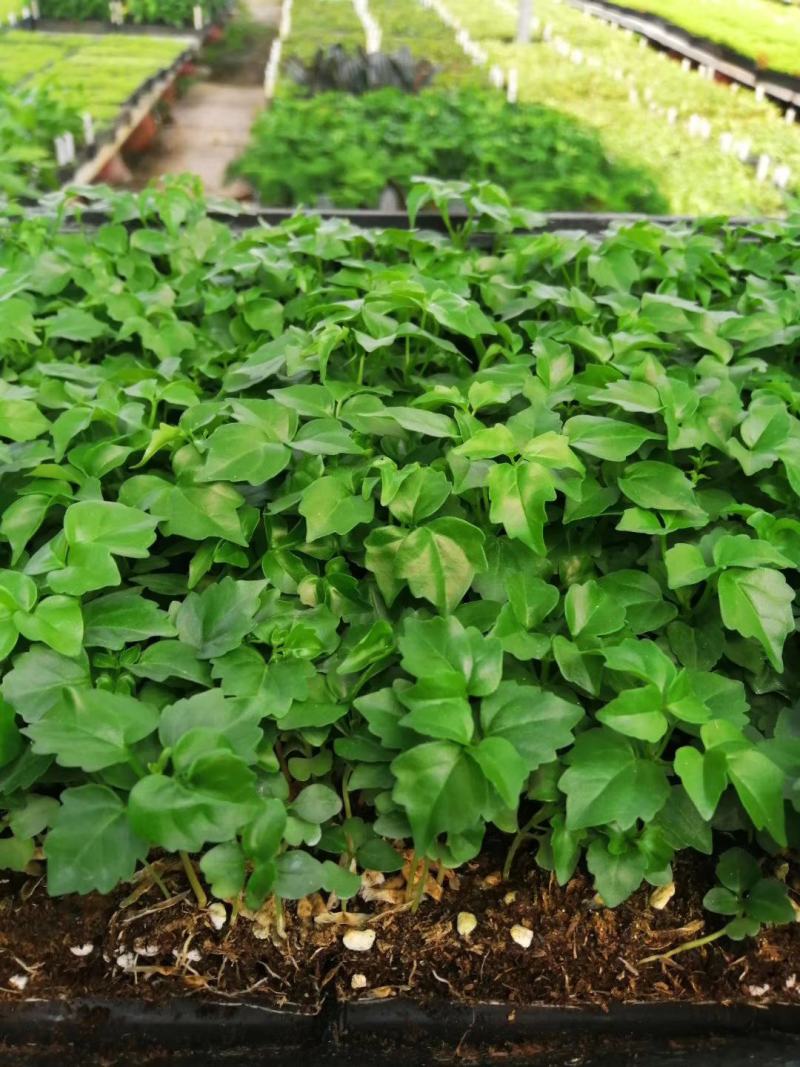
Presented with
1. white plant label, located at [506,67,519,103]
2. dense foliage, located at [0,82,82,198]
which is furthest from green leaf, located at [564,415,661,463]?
white plant label, located at [506,67,519,103]

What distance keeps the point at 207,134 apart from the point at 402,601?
5.70 metres

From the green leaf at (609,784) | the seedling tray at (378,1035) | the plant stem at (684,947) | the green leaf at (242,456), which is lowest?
the seedling tray at (378,1035)

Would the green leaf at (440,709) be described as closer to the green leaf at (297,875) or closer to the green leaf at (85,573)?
the green leaf at (297,875)

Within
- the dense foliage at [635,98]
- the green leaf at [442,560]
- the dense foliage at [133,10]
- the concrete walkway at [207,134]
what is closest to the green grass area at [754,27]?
the dense foliage at [635,98]

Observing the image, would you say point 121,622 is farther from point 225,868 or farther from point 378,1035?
Answer: point 378,1035

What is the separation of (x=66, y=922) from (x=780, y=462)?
104cm

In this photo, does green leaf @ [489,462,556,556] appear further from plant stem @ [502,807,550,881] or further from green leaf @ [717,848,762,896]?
green leaf @ [717,848,762,896]

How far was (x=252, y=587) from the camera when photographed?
41.1 inches

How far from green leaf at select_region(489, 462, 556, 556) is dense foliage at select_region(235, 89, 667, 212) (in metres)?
2.07

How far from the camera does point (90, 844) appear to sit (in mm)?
820

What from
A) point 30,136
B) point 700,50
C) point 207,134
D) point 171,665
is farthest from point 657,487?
point 700,50

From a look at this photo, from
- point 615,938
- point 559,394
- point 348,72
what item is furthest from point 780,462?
point 348,72

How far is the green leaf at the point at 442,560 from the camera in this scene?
3.37 feet

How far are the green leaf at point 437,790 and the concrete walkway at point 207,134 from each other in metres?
3.33
